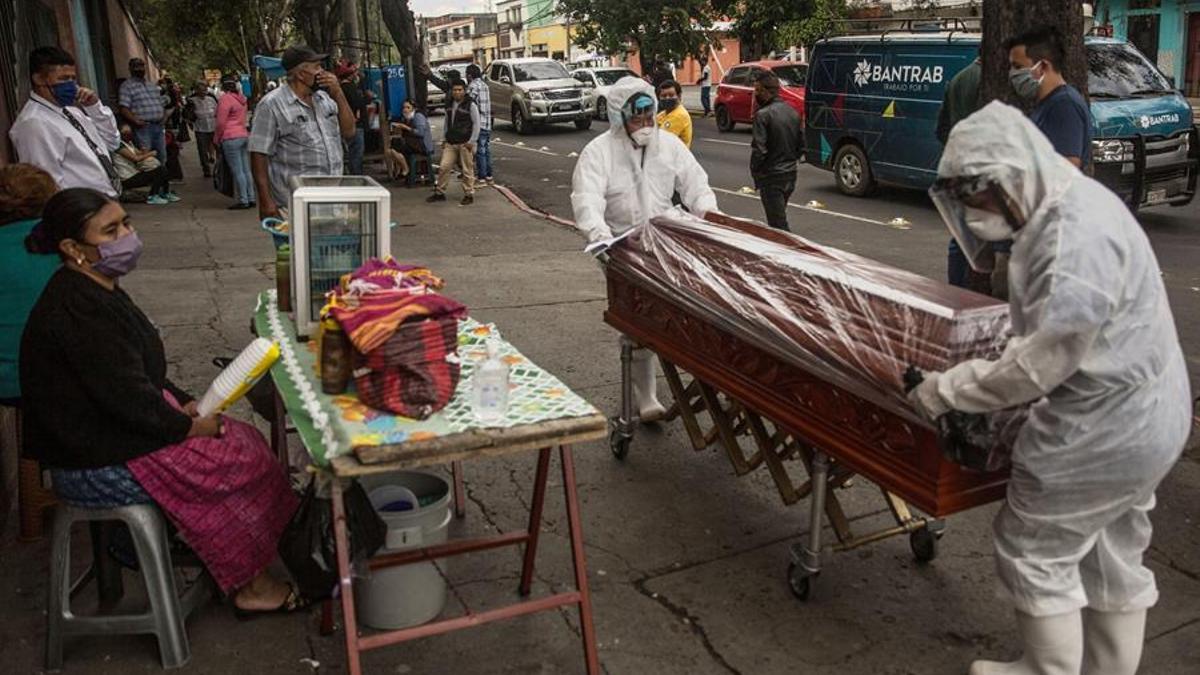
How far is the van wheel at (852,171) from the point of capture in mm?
12656

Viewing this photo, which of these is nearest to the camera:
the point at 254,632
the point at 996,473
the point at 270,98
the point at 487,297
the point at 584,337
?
the point at 996,473

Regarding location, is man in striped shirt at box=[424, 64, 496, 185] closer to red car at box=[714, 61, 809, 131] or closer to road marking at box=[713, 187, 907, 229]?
road marking at box=[713, 187, 907, 229]

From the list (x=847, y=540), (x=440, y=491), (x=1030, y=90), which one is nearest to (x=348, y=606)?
(x=440, y=491)

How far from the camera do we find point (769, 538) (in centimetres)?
394

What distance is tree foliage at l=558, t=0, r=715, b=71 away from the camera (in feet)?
91.4

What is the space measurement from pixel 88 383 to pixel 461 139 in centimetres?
997

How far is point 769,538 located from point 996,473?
50.5 inches

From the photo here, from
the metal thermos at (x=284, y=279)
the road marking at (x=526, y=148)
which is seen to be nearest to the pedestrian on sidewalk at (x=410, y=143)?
the road marking at (x=526, y=148)

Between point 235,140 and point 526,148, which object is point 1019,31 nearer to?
point 235,140

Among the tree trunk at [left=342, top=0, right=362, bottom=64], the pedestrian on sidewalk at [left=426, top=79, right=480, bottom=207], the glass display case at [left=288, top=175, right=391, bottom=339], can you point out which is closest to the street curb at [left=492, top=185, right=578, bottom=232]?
the pedestrian on sidewalk at [left=426, top=79, right=480, bottom=207]

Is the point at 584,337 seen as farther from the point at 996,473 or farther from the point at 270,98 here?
the point at 996,473

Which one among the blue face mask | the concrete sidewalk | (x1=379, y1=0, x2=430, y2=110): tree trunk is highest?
(x1=379, y1=0, x2=430, y2=110): tree trunk

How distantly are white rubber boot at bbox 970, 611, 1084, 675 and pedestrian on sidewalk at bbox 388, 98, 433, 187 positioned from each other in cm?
1226

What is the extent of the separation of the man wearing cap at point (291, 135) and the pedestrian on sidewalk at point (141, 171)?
4.11 m
